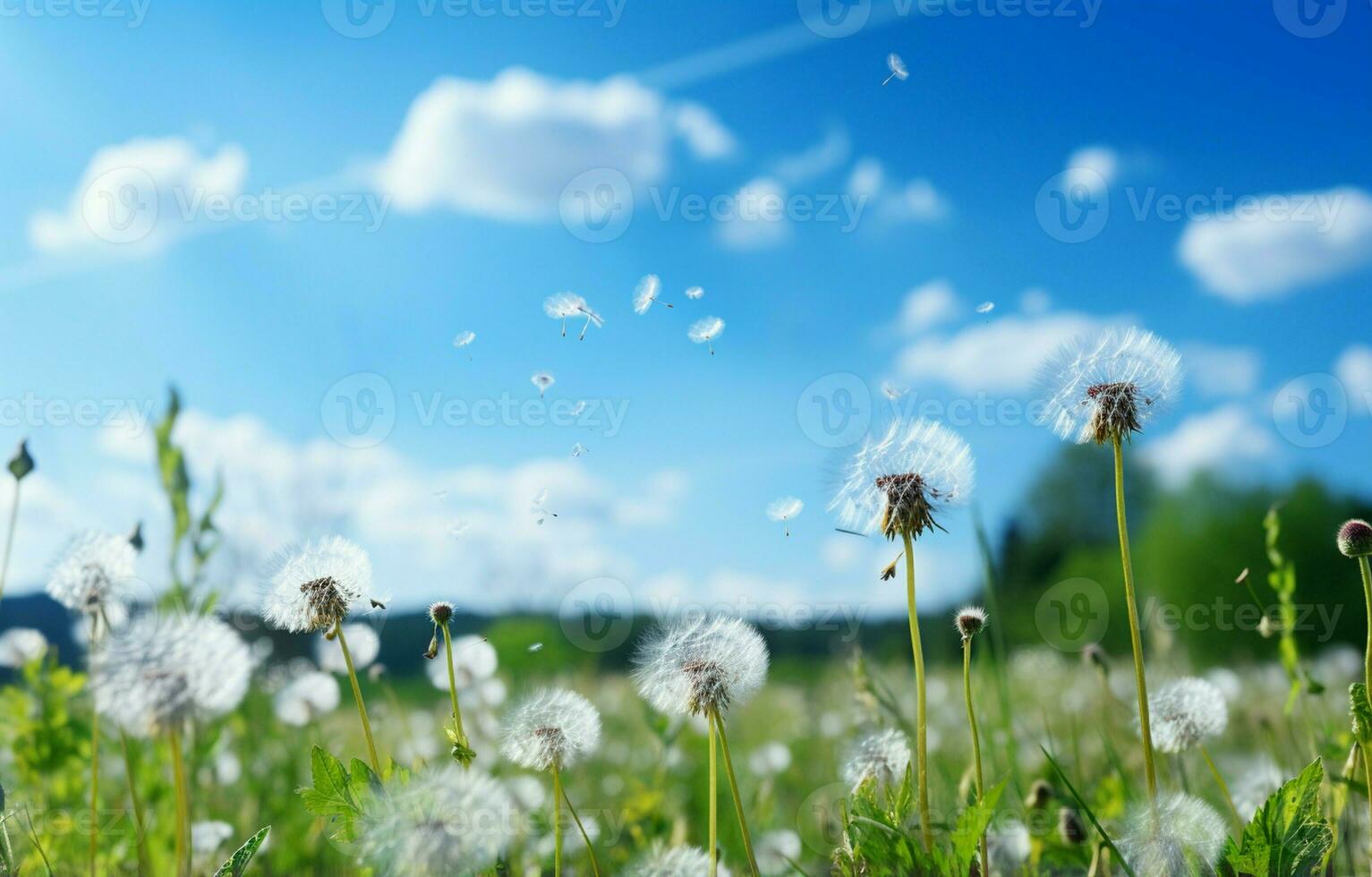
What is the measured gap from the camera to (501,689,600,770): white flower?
1.93 m

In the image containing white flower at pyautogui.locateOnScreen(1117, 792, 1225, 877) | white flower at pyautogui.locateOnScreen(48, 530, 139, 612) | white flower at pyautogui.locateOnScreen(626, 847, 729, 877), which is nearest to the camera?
white flower at pyautogui.locateOnScreen(1117, 792, 1225, 877)

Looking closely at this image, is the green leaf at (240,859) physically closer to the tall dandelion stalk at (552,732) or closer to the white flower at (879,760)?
the tall dandelion stalk at (552,732)

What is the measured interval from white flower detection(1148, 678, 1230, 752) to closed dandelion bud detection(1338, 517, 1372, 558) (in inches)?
23.5

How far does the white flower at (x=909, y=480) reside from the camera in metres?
1.85

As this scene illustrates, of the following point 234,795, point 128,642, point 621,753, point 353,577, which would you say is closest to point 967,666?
point 353,577

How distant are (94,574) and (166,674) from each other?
0.91 meters

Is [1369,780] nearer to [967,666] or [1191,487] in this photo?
[967,666]

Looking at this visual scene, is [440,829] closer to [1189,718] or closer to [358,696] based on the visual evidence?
[358,696]

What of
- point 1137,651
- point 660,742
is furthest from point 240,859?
point 660,742

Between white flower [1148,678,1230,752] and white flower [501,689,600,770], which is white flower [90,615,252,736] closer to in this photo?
white flower [501,689,600,770]

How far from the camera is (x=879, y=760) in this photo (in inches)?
88.3

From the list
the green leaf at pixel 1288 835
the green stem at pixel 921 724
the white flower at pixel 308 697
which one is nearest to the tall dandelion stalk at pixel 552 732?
the green stem at pixel 921 724

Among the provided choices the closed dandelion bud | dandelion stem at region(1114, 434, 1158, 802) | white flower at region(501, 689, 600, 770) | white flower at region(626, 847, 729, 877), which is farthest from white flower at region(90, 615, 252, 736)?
the closed dandelion bud

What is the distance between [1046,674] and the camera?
37.3 ft
